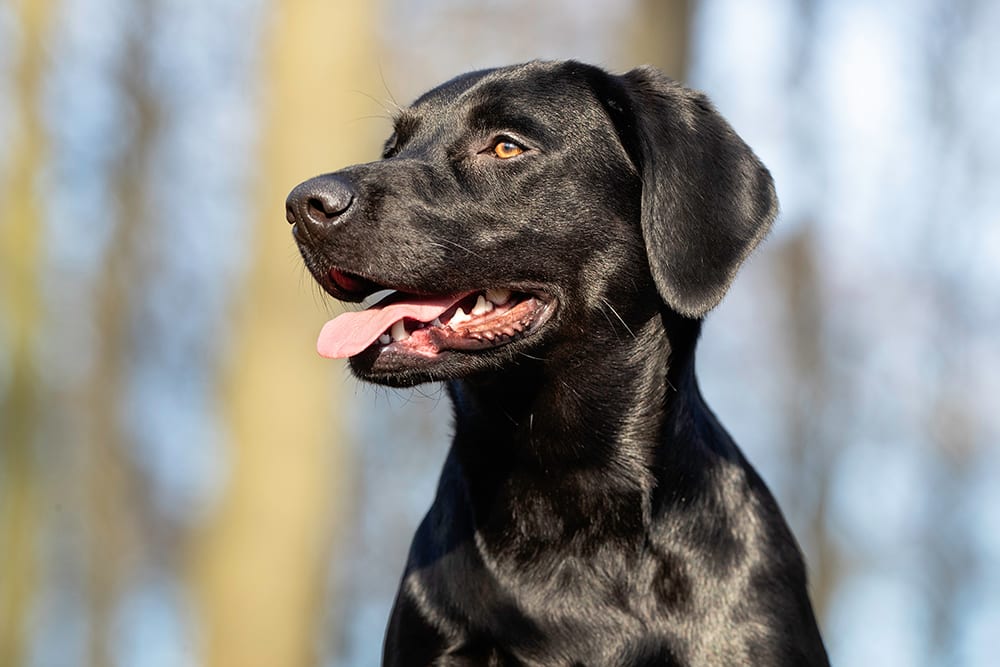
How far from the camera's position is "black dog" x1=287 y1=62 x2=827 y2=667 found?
343 centimetres

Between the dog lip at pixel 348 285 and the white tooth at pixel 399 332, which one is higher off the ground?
the dog lip at pixel 348 285

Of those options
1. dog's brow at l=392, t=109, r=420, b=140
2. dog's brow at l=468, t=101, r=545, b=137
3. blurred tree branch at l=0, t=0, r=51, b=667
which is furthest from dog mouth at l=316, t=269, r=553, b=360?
blurred tree branch at l=0, t=0, r=51, b=667

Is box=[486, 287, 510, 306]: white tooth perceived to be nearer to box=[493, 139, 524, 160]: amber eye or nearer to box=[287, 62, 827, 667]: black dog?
box=[287, 62, 827, 667]: black dog

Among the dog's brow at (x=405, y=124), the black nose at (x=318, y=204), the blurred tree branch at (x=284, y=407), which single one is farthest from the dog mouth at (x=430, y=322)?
the blurred tree branch at (x=284, y=407)

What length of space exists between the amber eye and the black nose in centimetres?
52

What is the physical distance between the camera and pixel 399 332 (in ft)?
11.5

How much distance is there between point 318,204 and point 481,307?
23.5 inches

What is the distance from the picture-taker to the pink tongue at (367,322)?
3344 mm

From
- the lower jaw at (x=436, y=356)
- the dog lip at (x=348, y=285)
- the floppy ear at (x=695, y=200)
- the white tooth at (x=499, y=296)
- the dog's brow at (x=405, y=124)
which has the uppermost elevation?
the dog's brow at (x=405, y=124)

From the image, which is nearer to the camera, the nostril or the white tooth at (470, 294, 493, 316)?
the nostril

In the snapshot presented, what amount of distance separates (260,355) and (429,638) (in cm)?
409

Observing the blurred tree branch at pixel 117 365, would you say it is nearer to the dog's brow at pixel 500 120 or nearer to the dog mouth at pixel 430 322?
the dog's brow at pixel 500 120

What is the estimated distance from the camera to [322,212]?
3369 millimetres

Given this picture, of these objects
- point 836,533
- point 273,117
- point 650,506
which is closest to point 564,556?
point 650,506
